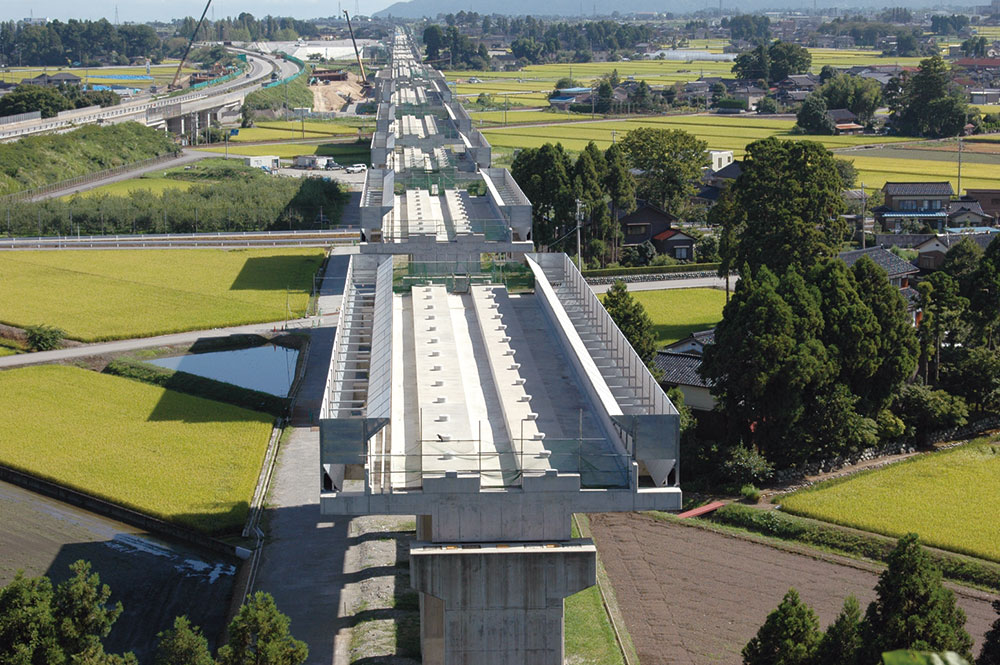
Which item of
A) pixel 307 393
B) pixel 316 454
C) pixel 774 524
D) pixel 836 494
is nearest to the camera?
pixel 774 524

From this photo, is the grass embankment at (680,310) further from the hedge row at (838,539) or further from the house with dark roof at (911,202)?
the house with dark roof at (911,202)

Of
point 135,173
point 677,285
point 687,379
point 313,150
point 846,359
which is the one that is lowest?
point 677,285

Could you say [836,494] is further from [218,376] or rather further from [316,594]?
[218,376]

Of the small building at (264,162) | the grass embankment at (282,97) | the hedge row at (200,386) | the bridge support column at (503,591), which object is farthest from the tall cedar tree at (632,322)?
the grass embankment at (282,97)

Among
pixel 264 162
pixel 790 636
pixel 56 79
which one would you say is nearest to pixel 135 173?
pixel 264 162

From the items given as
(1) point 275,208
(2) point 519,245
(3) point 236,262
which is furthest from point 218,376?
(1) point 275,208

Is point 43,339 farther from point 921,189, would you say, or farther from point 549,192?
point 921,189

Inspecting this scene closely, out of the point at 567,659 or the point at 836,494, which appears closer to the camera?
the point at 567,659
